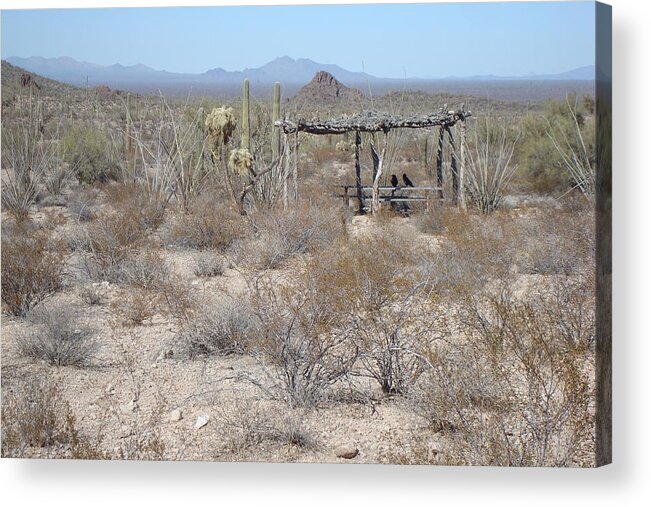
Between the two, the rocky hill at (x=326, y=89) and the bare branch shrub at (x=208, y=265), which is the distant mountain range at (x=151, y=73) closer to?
the rocky hill at (x=326, y=89)

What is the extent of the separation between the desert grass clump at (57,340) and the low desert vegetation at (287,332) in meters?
0.02

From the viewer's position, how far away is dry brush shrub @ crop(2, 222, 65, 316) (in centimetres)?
691

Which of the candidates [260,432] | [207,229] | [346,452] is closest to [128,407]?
[260,432]

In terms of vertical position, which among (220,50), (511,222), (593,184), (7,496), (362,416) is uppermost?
(220,50)

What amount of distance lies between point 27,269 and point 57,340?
0.79 m

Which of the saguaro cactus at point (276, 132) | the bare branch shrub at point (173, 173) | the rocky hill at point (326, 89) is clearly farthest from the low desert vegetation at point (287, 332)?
the saguaro cactus at point (276, 132)

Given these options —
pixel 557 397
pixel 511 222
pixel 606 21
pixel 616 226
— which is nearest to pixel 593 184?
pixel 616 226

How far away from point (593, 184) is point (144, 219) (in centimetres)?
518

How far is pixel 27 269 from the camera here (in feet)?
24.2

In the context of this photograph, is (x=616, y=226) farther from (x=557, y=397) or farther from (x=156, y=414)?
(x=156, y=414)

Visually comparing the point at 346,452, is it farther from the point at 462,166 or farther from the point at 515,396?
the point at 462,166

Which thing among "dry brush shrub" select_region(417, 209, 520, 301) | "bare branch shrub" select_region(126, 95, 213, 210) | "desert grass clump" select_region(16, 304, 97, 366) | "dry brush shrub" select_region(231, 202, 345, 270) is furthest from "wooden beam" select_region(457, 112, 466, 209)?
"desert grass clump" select_region(16, 304, 97, 366)

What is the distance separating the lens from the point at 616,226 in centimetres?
530

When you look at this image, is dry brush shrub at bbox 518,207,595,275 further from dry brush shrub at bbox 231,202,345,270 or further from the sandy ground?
dry brush shrub at bbox 231,202,345,270
